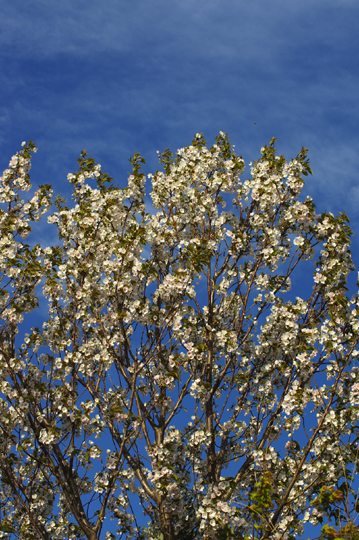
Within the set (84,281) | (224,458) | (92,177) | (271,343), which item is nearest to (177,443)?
(224,458)

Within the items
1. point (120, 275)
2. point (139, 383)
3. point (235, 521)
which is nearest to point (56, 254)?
point (120, 275)

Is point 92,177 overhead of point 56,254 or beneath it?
overhead

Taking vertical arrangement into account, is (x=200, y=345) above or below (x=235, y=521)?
above

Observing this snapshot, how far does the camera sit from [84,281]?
30.7ft

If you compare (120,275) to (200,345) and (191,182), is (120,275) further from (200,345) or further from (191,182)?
(191,182)

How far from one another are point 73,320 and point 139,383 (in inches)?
68.2

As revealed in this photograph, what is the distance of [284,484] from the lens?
28.3 ft

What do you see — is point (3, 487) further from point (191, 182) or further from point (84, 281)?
point (191, 182)

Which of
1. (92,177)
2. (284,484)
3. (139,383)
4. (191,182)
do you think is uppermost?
(191,182)

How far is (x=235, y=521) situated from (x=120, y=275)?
4.61 metres

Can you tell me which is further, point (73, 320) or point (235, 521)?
point (73, 320)

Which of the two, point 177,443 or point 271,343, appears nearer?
point 177,443

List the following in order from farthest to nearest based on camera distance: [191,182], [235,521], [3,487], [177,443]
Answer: [191,182] < [3,487] < [177,443] < [235,521]

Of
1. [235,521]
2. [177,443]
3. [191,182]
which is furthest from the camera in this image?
[191,182]
